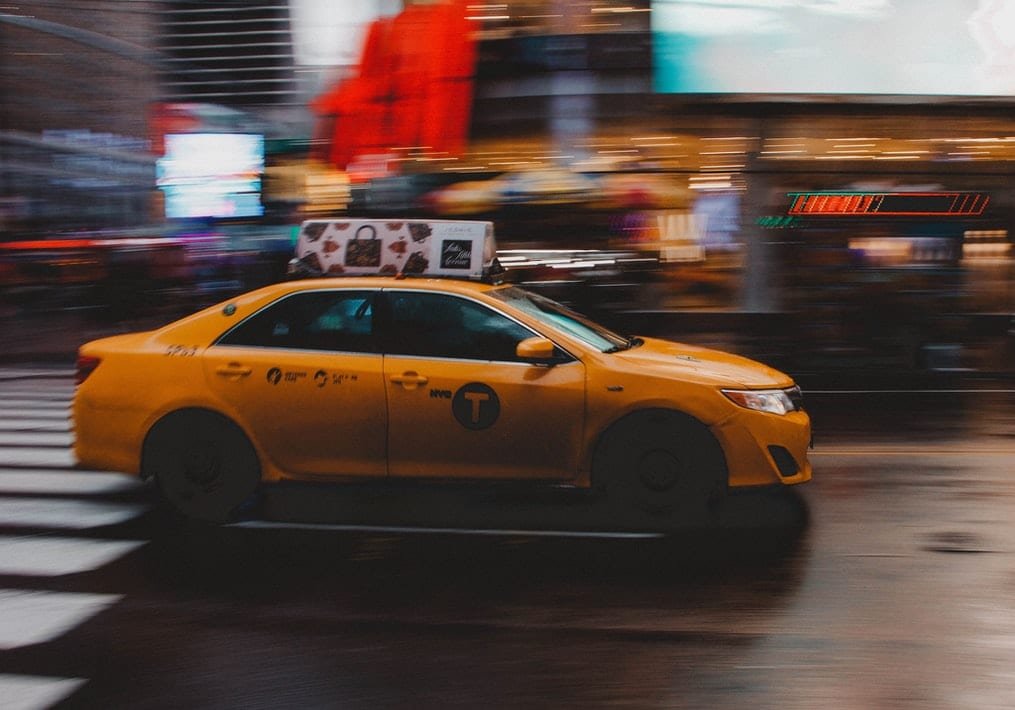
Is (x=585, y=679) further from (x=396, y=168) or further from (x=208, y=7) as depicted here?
(x=208, y=7)

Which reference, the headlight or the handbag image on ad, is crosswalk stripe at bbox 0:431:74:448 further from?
the headlight

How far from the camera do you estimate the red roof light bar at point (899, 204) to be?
14.5 meters

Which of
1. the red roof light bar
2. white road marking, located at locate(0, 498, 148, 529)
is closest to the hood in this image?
white road marking, located at locate(0, 498, 148, 529)

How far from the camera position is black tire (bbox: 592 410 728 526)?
594 centimetres

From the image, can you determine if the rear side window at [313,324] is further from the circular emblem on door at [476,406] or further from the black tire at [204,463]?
the circular emblem on door at [476,406]

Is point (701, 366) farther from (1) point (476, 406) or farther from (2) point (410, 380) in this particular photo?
(2) point (410, 380)

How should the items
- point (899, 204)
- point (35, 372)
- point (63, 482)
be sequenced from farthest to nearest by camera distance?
point (899, 204) < point (35, 372) < point (63, 482)

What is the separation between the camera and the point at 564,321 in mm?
6668

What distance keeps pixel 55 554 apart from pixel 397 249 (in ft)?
8.47

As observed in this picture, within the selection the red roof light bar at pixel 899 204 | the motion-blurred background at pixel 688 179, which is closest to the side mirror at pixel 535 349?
the motion-blurred background at pixel 688 179

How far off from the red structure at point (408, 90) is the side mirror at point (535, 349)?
15.3m

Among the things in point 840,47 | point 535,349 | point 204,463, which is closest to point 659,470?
point 535,349

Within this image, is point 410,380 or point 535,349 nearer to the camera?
point 535,349

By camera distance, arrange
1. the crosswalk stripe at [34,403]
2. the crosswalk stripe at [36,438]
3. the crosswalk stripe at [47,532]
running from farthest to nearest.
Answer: the crosswalk stripe at [34,403] < the crosswalk stripe at [36,438] < the crosswalk stripe at [47,532]
